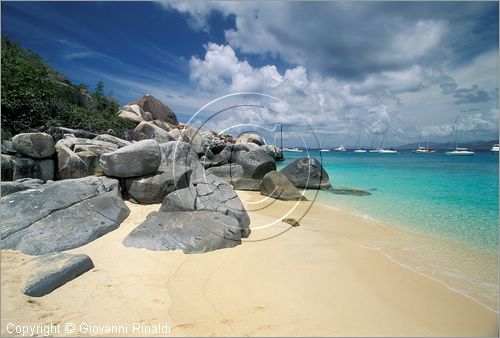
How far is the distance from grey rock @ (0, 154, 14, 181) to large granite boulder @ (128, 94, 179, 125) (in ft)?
103

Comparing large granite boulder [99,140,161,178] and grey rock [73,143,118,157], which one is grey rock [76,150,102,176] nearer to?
grey rock [73,143,118,157]

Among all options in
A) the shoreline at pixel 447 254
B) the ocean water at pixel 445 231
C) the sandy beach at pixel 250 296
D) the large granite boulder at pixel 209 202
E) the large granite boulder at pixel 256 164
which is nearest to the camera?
the sandy beach at pixel 250 296

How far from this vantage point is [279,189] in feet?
34.6

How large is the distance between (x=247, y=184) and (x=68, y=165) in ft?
23.1

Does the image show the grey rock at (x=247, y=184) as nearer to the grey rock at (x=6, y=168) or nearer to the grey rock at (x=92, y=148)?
the grey rock at (x=92, y=148)

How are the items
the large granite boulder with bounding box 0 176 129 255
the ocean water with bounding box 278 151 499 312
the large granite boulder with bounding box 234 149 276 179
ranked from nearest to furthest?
the large granite boulder with bounding box 0 176 129 255
the ocean water with bounding box 278 151 499 312
the large granite boulder with bounding box 234 149 276 179

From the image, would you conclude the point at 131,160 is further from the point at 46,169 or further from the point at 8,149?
the point at 8,149

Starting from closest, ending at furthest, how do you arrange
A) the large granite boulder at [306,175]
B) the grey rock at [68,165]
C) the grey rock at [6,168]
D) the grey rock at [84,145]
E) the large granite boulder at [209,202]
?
the large granite boulder at [209,202] < the grey rock at [6,168] < the grey rock at [68,165] < the grey rock at [84,145] < the large granite boulder at [306,175]

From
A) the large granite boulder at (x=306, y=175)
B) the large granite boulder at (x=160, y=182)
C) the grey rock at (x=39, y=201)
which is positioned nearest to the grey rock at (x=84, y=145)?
the large granite boulder at (x=160, y=182)

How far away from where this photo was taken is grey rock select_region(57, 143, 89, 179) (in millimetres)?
8078

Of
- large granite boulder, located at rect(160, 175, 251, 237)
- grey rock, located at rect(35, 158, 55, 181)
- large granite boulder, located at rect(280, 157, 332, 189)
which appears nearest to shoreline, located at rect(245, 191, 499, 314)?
large granite boulder, located at rect(160, 175, 251, 237)

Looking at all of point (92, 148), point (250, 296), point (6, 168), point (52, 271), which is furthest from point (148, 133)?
point (250, 296)

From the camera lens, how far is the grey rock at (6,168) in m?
6.91

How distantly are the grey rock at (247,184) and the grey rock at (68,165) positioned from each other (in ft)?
20.6
